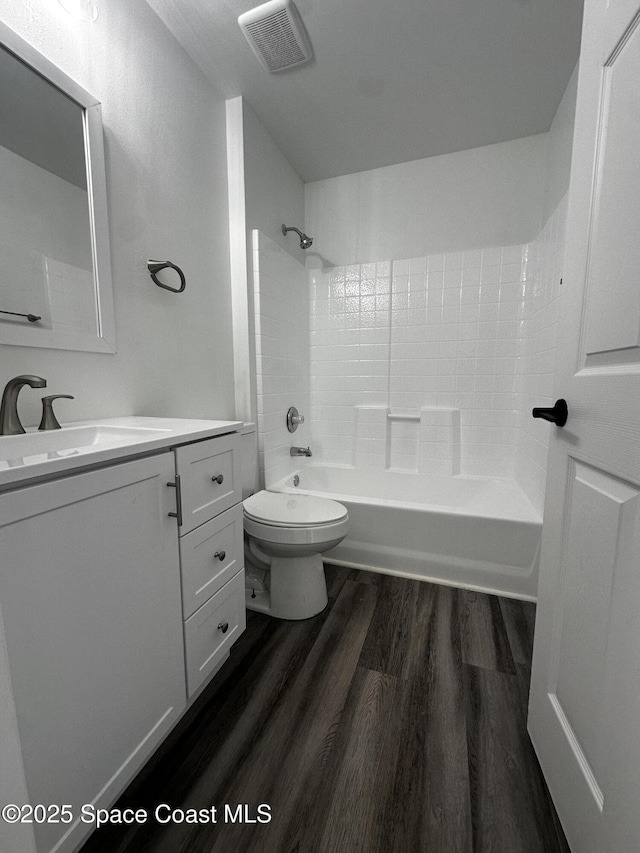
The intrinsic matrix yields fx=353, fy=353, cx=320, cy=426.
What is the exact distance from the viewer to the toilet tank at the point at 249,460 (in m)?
1.82

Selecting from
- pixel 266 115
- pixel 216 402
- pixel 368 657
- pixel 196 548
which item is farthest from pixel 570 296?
pixel 266 115

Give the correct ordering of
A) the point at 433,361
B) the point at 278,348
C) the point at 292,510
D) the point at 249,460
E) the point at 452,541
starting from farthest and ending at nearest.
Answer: the point at 433,361 < the point at 278,348 < the point at 249,460 < the point at 452,541 < the point at 292,510

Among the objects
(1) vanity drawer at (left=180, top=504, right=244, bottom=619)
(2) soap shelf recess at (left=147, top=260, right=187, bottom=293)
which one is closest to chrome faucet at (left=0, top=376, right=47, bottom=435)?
(1) vanity drawer at (left=180, top=504, right=244, bottom=619)

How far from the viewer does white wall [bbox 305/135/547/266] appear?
211 cm

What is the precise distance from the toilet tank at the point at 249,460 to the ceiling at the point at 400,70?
1.63m

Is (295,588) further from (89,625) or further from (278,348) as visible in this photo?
(278,348)

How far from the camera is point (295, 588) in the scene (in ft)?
5.05

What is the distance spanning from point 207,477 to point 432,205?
2.30m

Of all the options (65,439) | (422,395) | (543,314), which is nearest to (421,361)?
(422,395)

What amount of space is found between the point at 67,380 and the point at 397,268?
2098 mm

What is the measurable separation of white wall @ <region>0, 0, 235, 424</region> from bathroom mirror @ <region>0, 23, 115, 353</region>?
53 millimetres

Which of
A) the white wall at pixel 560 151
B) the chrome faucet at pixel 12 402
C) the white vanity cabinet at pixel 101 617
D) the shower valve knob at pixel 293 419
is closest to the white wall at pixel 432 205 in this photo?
the white wall at pixel 560 151

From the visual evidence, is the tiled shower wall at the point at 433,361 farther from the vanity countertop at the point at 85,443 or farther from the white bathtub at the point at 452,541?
the vanity countertop at the point at 85,443

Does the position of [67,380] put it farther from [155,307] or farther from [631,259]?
[631,259]
